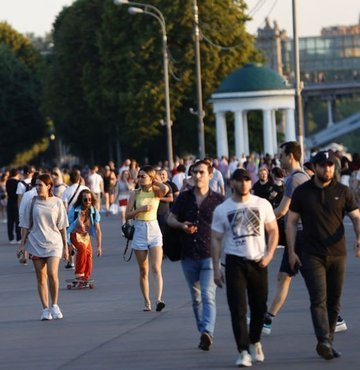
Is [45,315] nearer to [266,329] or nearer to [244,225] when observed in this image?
[266,329]

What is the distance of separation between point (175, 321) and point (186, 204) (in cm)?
240

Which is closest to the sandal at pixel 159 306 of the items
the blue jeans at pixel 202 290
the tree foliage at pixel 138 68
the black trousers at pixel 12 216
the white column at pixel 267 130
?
the blue jeans at pixel 202 290

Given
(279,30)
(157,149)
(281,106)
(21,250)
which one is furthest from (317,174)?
(279,30)

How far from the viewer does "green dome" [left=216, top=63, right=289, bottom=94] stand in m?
76.2

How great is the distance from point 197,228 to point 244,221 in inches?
55.5

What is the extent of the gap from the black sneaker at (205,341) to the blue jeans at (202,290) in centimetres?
5

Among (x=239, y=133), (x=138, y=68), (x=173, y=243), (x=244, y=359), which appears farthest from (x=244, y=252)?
(x=138, y=68)

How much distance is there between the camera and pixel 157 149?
89.2 meters

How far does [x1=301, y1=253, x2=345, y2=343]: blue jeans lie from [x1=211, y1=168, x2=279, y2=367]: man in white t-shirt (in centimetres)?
40

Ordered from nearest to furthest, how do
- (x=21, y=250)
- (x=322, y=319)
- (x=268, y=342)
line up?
(x=322, y=319) → (x=268, y=342) → (x=21, y=250)

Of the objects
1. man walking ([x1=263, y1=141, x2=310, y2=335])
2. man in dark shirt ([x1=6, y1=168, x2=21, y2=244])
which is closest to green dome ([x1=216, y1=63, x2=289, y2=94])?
man in dark shirt ([x1=6, y1=168, x2=21, y2=244])

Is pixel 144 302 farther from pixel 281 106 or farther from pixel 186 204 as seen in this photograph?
pixel 281 106

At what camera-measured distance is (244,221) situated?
12344 millimetres

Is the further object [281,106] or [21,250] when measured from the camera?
[281,106]
